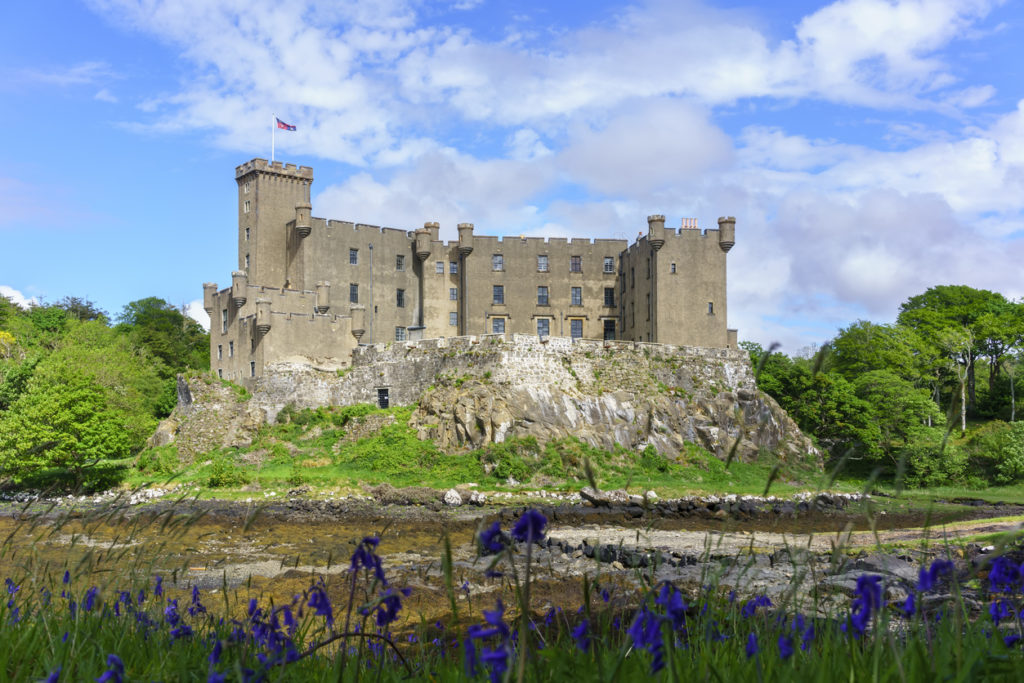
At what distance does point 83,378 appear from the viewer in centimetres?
4281

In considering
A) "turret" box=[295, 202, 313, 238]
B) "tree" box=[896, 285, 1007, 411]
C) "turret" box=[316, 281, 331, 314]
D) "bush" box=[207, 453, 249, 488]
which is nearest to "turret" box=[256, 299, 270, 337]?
"turret" box=[316, 281, 331, 314]

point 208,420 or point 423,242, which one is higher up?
point 423,242

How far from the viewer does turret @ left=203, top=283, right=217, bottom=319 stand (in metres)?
50.9

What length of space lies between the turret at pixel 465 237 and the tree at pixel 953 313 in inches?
1488

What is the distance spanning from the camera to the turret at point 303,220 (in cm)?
5081

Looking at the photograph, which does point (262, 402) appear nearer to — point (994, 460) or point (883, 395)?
point (883, 395)

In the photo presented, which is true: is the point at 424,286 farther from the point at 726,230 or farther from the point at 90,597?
the point at 90,597

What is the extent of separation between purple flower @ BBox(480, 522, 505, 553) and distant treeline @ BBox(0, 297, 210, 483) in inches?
466

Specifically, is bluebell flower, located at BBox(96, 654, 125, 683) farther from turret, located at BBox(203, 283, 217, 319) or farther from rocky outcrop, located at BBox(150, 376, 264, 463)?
turret, located at BBox(203, 283, 217, 319)

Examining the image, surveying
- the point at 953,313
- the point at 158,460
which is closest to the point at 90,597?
the point at 158,460

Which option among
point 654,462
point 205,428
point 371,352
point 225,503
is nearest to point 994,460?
point 654,462

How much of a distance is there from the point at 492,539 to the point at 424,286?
176 ft

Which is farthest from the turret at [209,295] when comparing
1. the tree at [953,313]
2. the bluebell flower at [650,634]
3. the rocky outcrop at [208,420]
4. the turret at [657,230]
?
the tree at [953,313]

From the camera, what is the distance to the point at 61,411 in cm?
3922
